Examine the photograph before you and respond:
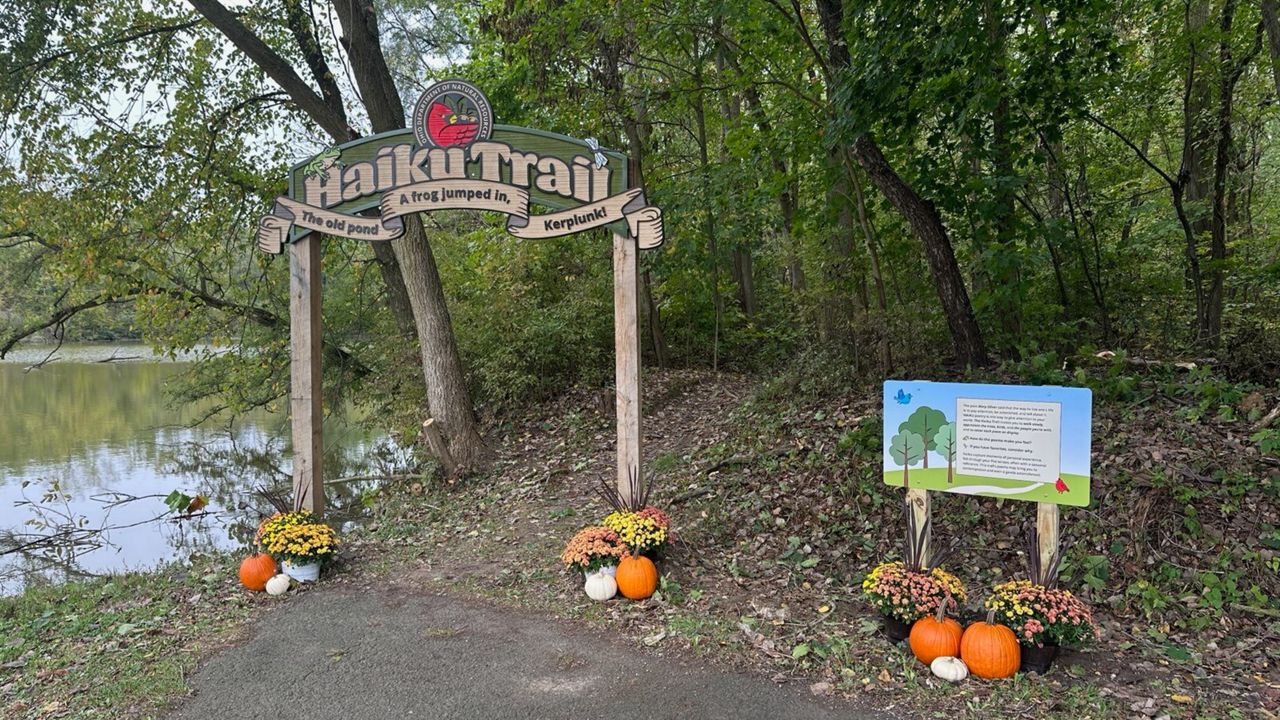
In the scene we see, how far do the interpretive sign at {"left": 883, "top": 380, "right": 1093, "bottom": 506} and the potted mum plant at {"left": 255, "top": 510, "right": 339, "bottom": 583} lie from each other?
415 centimetres

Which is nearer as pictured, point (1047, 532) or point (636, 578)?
point (1047, 532)

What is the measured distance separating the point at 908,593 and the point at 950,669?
0.44m

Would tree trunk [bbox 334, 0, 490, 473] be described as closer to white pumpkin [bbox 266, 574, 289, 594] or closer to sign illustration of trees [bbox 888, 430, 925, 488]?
white pumpkin [bbox 266, 574, 289, 594]

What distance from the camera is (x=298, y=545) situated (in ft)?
16.7

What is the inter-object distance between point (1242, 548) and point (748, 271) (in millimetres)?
10440

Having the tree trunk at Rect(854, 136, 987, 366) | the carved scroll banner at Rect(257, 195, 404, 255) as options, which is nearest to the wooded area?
the tree trunk at Rect(854, 136, 987, 366)

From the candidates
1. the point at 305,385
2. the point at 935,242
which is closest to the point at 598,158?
the point at 305,385

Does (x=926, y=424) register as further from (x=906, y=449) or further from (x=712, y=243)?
(x=712, y=243)

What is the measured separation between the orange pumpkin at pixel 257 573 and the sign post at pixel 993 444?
14.7 feet

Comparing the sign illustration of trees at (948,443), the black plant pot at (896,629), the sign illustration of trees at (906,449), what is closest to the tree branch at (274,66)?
the sign illustration of trees at (906,449)

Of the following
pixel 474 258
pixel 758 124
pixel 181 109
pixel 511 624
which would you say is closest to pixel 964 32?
pixel 758 124

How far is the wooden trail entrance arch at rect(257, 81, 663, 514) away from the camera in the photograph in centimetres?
530

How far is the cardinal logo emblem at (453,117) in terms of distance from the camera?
215 inches

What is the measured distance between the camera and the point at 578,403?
9.93 meters
